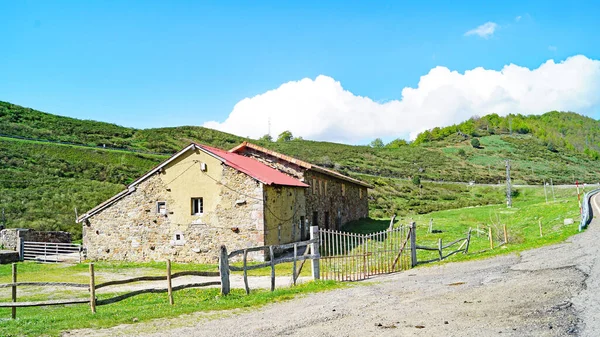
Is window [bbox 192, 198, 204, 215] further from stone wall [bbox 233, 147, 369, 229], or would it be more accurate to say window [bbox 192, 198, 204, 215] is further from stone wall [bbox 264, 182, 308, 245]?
stone wall [bbox 233, 147, 369, 229]

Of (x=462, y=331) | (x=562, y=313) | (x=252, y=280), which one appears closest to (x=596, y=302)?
(x=562, y=313)

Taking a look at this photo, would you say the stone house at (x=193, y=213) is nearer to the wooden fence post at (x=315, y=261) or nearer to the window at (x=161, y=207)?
the window at (x=161, y=207)

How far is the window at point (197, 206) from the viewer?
2495cm

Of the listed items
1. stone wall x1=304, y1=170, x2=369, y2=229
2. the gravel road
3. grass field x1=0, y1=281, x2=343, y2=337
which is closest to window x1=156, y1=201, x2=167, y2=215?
stone wall x1=304, y1=170, x2=369, y2=229

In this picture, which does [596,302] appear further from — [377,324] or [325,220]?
[325,220]

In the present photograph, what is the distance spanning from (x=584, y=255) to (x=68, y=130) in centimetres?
7693

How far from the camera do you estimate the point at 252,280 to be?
58.4 feet

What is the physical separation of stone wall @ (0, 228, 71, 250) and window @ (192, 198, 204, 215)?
11100 millimetres

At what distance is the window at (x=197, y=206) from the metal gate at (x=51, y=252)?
7.20 metres

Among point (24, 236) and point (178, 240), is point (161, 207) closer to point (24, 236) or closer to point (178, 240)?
point (178, 240)

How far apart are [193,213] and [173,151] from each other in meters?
53.2

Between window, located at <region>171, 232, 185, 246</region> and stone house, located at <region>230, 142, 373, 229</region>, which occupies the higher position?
stone house, located at <region>230, 142, 373, 229</region>

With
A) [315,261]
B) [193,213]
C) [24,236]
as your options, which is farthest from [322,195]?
[24,236]

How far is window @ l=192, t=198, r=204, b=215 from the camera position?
25.0 metres
